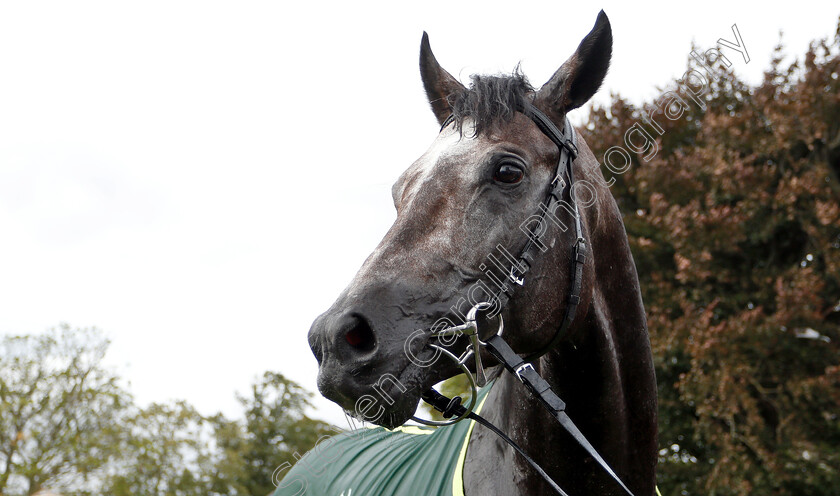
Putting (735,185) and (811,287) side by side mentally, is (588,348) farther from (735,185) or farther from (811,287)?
(735,185)

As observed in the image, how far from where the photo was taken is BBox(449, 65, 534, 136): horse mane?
9.68ft

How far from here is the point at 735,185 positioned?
463 inches

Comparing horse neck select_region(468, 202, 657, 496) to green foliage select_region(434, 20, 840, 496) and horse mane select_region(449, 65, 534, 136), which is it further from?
green foliage select_region(434, 20, 840, 496)

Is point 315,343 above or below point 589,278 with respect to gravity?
above

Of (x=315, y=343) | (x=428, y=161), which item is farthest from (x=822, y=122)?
(x=315, y=343)

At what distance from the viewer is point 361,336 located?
237cm

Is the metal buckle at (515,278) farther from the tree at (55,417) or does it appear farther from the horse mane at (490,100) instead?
the tree at (55,417)

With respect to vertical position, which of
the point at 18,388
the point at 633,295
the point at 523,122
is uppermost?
the point at 18,388

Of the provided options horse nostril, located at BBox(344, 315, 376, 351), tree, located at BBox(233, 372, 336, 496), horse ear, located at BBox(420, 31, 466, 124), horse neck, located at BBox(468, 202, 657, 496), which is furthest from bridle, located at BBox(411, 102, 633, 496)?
tree, located at BBox(233, 372, 336, 496)

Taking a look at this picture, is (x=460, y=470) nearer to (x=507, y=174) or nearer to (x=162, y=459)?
(x=507, y=174)

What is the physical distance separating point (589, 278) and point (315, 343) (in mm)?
1211

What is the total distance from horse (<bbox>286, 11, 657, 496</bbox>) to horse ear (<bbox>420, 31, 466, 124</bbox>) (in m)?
0.04

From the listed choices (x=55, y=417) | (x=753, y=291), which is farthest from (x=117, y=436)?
(x=753, y=291)

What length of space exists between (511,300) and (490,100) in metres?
0.91
